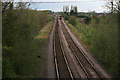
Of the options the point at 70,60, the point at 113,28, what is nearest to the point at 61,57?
the point at 70,60

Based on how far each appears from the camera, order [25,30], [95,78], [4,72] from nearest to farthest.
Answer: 1. [4,72]
2. [25,30]
3. [95,78]

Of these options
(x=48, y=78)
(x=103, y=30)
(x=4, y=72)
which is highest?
(x=103, y=30)

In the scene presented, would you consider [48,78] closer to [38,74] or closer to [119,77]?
[38,74]

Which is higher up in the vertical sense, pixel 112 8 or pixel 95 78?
pixel 112 8

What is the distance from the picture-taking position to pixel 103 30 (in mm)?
15828

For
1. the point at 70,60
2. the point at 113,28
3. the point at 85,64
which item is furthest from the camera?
the point at 70,60

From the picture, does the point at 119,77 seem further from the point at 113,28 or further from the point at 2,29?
the point at 2,29

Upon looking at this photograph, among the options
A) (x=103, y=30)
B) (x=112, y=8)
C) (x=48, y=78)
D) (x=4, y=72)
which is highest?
(x=112, y=8)

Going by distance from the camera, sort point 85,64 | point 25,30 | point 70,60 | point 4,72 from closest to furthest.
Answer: point 4,72
point 25,30
point 85,64
point 70,60

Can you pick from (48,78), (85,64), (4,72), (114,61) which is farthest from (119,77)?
(4,72)

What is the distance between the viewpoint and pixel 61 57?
1730 cm

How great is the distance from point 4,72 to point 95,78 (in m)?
7.64

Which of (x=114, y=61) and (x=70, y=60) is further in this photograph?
(x=70, y=60)

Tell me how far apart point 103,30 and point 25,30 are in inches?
305
